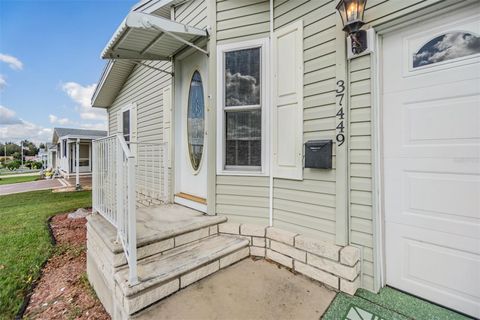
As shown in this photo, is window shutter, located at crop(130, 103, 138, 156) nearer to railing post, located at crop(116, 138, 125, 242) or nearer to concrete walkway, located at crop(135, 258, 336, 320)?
railing post, located at crop(116, 138, 125, 242)

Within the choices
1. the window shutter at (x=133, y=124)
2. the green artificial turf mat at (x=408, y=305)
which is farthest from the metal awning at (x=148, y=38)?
the green artificial turf mat at (x=408, y=305)

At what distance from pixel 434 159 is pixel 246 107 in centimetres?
189

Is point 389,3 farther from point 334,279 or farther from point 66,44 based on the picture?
point 66,44

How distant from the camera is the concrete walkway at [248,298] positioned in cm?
178

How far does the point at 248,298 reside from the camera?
197cm

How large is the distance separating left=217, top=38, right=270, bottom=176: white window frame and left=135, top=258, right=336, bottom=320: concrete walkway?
1.13 metres

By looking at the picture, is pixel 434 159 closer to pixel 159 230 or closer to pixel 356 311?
pixel 356 311

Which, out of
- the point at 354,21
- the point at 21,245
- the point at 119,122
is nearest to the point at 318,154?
the point at 354,21

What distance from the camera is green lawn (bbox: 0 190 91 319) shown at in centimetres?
263

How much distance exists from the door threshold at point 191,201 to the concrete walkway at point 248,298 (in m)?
0.98

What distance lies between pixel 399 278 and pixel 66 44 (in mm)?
20725

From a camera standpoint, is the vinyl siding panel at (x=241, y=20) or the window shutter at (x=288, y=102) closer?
the window shutter at (x=288, y=102)

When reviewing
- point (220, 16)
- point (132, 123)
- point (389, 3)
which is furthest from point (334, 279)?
point (132, 123)

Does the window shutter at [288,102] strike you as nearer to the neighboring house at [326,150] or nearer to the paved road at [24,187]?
the neighboring house at [326,150]
